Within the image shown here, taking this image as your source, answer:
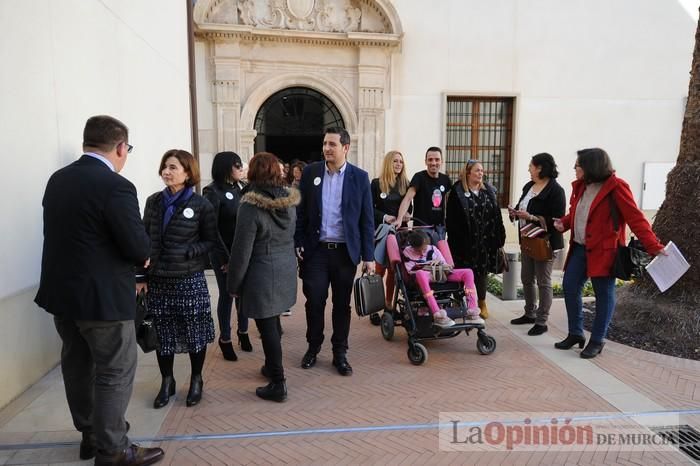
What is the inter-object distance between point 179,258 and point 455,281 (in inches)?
101

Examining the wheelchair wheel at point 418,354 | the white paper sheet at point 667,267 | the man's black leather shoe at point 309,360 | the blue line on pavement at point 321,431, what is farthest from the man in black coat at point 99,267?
the white paper sheet at point 667,267

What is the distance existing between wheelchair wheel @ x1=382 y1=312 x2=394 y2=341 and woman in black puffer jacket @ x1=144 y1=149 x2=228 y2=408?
1.93 m

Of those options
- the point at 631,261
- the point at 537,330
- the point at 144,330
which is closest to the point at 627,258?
the point at 631,261

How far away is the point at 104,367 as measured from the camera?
98.8 inches

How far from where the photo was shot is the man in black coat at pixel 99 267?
2338 millimetres

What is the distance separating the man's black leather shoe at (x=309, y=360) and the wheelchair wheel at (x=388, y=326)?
91 cm

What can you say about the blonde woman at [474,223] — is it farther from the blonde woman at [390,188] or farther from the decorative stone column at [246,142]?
the decorative stone column at [246,142]

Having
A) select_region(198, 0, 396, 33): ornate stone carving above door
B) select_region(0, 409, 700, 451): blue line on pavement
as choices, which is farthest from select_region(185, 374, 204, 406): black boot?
select_region(198, 0, 396, 33): ornate stone carving above door

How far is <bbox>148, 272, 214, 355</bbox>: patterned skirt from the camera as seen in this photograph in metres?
A: 3.30

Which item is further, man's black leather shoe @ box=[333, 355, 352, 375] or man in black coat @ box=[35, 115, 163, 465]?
man's black leather shoe @ box=[333, 355, 352, 375]

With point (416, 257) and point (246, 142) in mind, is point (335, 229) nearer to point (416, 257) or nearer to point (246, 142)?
point (416, 257)

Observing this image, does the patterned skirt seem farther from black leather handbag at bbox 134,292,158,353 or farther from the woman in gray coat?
the woman in gray coat

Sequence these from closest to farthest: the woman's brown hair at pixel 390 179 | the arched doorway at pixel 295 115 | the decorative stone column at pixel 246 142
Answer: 1. the woman's brown hair at pixel 390 179
2. the decorative stone column at pixel 246 142
3. the arched doorway at pixel 295 115

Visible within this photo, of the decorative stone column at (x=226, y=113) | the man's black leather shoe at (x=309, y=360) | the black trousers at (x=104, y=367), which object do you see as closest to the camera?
the black trousers at (x=104, y=367)
